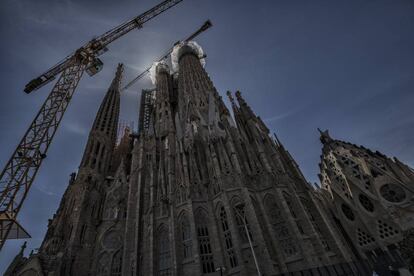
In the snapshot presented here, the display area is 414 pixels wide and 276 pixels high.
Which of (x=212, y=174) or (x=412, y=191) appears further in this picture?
(x=212, y=174)

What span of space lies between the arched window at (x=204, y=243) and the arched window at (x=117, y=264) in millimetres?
13834

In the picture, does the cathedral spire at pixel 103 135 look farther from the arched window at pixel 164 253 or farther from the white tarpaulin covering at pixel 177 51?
the arched window at pixel 164 253

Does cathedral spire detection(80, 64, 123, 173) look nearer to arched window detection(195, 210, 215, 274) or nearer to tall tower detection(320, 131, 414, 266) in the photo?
arched window detection(195, 210, 215, 274)

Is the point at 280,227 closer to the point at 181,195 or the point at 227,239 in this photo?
the point at 227,239

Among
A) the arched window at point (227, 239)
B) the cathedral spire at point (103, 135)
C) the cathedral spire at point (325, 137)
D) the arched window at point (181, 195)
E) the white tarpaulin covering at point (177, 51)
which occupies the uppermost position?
the white tarpaulin covering at point (177, 51)

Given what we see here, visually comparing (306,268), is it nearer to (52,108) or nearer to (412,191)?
(412,191)

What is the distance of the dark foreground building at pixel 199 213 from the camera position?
20219 mm

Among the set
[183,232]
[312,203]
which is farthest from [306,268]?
[183,232]

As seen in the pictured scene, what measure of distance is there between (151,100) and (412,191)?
Answer: 187 ft

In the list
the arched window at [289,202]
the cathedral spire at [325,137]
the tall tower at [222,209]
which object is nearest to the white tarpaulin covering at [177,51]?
the tall tower at [222,209]

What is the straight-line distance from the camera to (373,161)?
92.0ft

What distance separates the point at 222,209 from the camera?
2339 cm

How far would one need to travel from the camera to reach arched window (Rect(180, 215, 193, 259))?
22.5 meters

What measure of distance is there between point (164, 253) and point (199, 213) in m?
5.88
